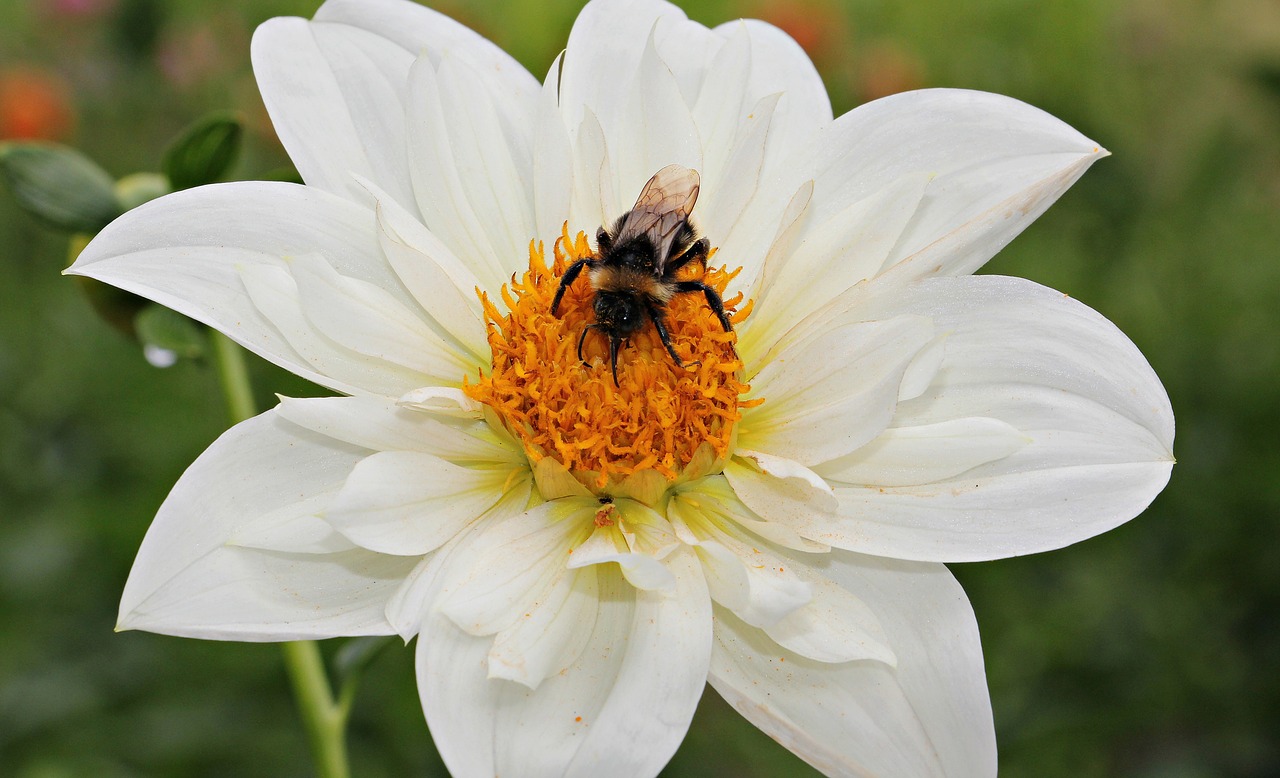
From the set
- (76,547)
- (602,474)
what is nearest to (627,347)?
(602,474)

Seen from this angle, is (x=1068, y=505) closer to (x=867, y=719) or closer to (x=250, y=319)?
(x=867, y=719)

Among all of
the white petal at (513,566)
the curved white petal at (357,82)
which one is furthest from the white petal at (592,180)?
the white petal at (513,566)

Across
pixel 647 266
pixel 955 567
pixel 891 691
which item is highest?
pixel 647 266

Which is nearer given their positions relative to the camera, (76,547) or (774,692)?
(774,692)

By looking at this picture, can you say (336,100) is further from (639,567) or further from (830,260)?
(639,567)

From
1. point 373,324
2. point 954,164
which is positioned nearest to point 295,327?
point 373,324

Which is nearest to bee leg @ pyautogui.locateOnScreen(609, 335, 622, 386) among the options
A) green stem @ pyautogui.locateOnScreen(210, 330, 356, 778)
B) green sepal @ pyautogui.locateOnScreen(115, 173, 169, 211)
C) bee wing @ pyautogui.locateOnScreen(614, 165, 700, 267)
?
bee wing @ pyautogui.locateOnScreen(614, 165, 700, 267)
